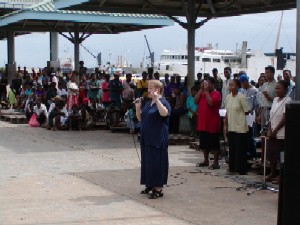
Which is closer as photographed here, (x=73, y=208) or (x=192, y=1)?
(x=73, y=208)

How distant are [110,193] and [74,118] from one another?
10007mm

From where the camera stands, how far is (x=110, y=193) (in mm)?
9133

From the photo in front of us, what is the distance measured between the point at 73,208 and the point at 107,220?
33.0 inches

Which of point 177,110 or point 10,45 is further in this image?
point 10,45

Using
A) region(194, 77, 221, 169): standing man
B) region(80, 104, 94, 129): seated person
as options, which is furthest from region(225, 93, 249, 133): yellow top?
region(80, 104, 94, 129): seated person

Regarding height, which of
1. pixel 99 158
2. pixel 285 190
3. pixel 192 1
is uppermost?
pixel 192 1

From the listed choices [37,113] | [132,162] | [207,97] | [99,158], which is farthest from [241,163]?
[37,113]

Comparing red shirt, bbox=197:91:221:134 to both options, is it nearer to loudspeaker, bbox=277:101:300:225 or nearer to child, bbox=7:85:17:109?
loudspeaker, bbox=277:101:300:225

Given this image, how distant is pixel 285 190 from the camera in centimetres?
397

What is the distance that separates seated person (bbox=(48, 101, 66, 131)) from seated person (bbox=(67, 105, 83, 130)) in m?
0.25

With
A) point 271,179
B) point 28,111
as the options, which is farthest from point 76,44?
point 271,179

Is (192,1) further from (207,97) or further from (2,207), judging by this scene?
(2,207)

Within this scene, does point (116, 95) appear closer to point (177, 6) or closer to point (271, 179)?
point (177, 6)

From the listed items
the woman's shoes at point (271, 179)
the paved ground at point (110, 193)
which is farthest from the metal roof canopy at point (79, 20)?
the woman's shoes at point (271, 179)
